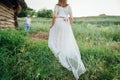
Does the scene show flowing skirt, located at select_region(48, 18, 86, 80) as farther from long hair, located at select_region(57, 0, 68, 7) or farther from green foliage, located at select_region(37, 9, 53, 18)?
green foliage, located at select_region(37, 9, 53, 18)

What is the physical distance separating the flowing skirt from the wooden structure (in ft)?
15.2

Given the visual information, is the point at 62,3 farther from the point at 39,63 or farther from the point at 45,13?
the point at 45,13

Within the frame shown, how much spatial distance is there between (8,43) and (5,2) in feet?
17.7

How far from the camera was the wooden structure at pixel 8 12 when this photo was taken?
36.9 feet

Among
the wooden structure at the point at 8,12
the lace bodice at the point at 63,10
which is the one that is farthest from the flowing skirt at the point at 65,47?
the wooden structure at the point at 8,12

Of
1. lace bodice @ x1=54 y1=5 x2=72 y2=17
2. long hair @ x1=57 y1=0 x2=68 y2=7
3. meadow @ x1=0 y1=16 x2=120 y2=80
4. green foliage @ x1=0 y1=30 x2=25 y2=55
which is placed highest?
long hair @ x1=57 y1=0 x2=68 y2=7

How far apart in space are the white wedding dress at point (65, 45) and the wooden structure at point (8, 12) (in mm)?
4645

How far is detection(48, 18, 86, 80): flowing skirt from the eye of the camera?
6.35 m

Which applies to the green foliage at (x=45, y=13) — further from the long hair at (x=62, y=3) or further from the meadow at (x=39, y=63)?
the long hair at (x=62, y=3)

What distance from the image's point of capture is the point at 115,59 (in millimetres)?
7465

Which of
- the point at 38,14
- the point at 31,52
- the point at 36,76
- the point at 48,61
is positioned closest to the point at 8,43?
the point at 31,52

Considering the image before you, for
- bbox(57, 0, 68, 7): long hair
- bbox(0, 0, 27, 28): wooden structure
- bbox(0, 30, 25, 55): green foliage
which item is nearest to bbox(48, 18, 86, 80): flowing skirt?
bbox(57, 0, 68, 7): long hair

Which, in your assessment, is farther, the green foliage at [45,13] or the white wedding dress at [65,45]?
the green foliage at [45,13]

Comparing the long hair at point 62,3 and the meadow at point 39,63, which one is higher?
the long hair at point 62,3
